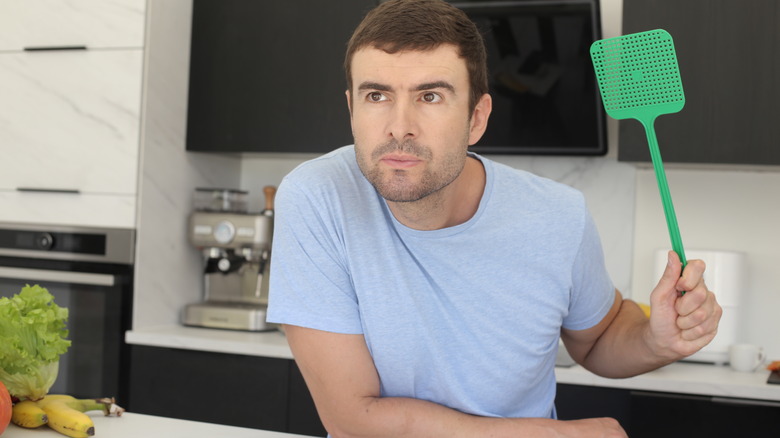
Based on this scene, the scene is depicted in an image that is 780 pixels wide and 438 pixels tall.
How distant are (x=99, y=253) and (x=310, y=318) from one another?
164 centimetres

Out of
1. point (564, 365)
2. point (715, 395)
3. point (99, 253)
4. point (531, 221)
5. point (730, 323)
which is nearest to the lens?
point (531, 221)

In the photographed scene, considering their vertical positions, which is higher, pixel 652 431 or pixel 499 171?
pixel 499 171

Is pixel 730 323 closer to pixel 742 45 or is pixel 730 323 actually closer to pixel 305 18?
pixel 742 45

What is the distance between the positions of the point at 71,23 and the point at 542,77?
152cm

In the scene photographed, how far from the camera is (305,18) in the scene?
2846 millimetres

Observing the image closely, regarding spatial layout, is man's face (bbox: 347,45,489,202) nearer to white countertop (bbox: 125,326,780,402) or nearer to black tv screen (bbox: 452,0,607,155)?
white countertop (bbox: 125,326,780,402)

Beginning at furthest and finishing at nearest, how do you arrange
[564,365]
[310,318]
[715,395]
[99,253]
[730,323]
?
[99,253]
[730,323]
[564,365]
[715,395]
[310,318]

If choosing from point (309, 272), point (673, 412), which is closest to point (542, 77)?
point (673, 412)

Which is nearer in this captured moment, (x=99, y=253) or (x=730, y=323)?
(x=730, y=323)

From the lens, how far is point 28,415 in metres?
1.37

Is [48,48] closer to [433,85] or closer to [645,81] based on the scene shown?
[433,85]

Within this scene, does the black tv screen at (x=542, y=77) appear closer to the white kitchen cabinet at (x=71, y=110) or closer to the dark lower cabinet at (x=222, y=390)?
the dark lower cabinet at (x=222, y=390)

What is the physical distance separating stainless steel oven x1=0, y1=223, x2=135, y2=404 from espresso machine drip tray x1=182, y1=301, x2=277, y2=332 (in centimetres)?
25

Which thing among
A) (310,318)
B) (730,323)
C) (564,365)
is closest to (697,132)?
(730,323)
